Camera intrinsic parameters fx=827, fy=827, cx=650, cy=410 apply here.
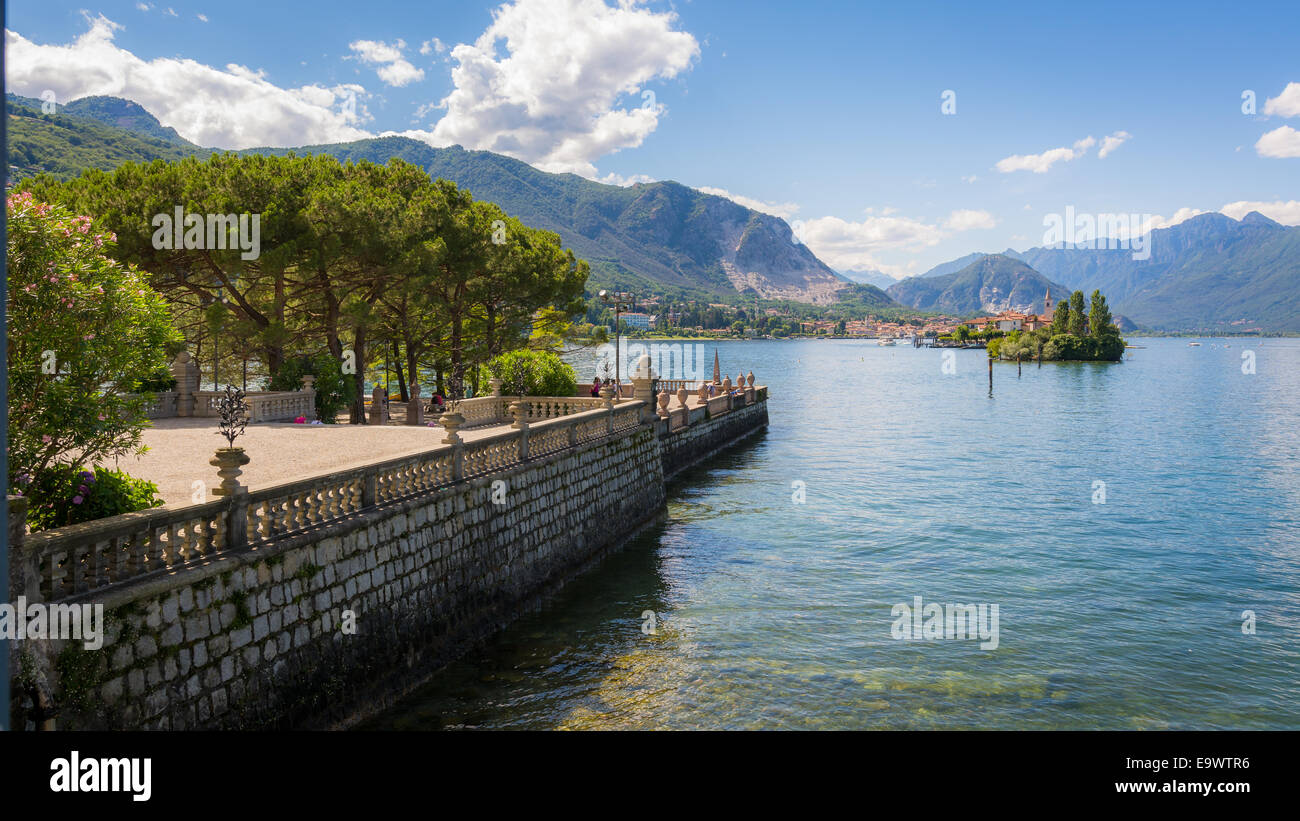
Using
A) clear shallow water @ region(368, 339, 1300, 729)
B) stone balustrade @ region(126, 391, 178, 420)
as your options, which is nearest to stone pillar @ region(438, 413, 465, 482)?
clear shallow water @ region(368, 339, 1300, 729)

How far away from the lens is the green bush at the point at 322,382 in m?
27.1

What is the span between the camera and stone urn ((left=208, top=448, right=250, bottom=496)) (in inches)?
357

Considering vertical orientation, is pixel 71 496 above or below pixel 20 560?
above

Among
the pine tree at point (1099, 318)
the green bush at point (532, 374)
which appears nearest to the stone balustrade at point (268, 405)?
the green bush at point (532, 374)

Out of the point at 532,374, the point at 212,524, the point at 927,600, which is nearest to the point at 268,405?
the point at 532,374

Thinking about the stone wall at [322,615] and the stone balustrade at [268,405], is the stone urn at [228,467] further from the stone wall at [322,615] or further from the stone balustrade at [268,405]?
the stone balustrade at [268,405]

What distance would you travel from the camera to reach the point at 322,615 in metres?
10.6

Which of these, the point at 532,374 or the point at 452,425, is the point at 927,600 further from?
the point at 532,374

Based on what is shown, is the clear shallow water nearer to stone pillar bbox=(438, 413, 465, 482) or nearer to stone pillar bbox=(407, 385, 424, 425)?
stone pillar bbox=(438, 413, 465, 482)

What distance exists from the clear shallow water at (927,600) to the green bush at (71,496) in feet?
15.5

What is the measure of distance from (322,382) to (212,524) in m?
19.3

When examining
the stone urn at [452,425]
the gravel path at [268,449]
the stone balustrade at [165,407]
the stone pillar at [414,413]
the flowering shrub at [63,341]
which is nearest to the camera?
the flowering shrub at [63,341]
